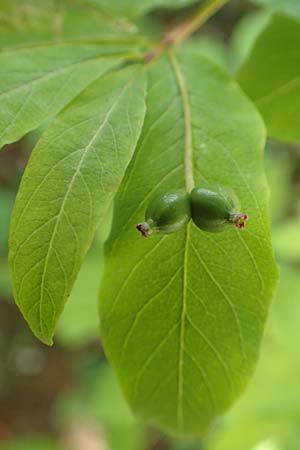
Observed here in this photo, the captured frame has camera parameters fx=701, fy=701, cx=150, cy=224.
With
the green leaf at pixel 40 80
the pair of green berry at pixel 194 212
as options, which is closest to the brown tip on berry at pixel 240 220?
the pair of green berry at pixel 194 212

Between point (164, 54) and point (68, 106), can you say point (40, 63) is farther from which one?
point (164, 54)

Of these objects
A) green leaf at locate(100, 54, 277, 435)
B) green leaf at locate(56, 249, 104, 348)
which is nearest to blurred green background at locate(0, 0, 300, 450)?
green leaf at locate(56, 249, 104, 348)

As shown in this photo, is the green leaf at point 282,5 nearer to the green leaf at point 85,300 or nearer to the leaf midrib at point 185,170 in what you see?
the leaf midrib at point 185,170

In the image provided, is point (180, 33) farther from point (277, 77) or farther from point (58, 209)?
point (58, 209)

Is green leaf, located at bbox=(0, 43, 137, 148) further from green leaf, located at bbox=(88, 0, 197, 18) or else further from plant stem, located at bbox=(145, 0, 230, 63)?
green leaf, located at bbox=(88, 0, 197, 18)

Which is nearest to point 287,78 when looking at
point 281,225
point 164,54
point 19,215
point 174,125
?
point 164,54

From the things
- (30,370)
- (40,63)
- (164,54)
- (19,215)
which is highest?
(164,54)

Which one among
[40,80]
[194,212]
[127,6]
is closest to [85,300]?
[127,6]
